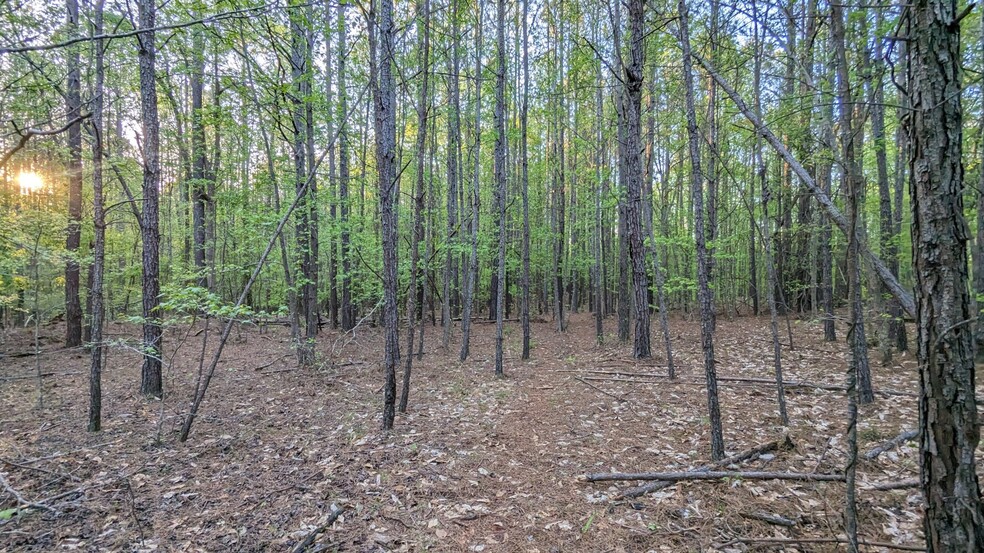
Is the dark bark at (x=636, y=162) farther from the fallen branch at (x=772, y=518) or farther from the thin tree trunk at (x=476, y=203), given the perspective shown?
the fallen branch at (x=772, y=518)

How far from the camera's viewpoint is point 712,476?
364 centimetres

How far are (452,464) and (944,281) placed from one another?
4.38 meters

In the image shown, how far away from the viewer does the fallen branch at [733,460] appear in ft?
12.1

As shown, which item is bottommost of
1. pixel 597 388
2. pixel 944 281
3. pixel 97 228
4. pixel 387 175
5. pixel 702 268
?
pixel 597 388

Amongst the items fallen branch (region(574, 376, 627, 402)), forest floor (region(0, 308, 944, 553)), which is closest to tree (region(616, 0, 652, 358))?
forest floor (region(0, 308, 944, 553))

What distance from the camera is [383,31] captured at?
203 inches

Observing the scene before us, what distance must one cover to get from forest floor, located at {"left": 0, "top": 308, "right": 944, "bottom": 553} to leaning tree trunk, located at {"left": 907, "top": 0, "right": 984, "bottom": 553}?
1.08 meters

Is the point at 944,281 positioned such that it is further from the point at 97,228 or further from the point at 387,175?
the point at 97,228

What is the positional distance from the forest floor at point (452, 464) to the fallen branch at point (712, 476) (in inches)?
2.9

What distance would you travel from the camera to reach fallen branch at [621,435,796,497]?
3.68m

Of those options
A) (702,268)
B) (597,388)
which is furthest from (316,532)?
(597,388)

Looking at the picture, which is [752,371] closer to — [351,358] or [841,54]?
[841,54]

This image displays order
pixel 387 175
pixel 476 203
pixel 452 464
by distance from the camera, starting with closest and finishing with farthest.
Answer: pixel 452 464 → pixel 387 175 → pixel 476 203

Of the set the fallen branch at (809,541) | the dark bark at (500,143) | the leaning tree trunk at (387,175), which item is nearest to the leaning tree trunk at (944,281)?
the fallen branch at (809,541)
